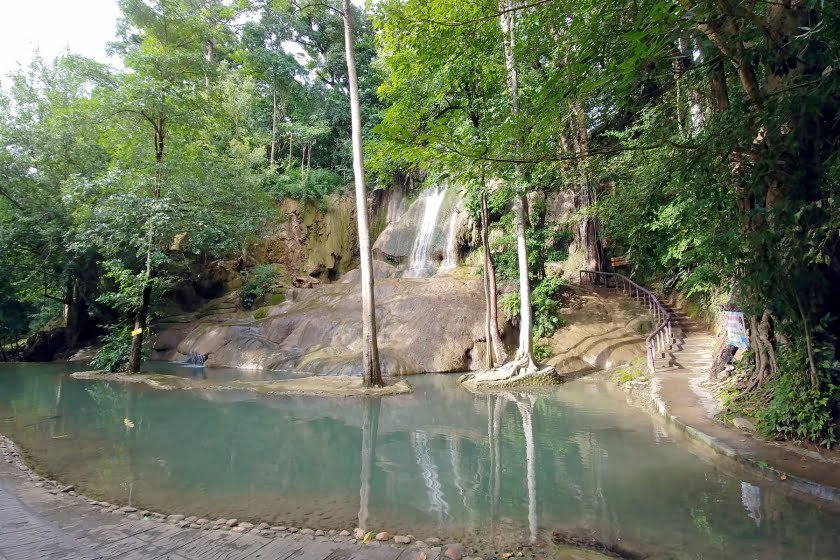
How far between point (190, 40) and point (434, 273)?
43.7 ft

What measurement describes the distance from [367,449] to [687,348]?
428 inches

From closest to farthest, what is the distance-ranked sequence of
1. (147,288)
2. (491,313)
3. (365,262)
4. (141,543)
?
1. (141,543)
2. (365,262)
3. (491,313)
4. (147,288)

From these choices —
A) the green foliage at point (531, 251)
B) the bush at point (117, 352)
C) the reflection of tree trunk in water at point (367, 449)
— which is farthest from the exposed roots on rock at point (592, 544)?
the bush at point (117, 352)

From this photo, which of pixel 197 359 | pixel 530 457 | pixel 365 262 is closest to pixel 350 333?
pixel 365 262

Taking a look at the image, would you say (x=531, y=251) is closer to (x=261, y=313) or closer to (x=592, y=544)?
(x=261, y=313)

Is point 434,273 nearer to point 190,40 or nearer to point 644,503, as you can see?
point 190,40

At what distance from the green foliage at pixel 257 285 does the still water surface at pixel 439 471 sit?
12072 millimetres

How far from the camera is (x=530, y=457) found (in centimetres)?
676

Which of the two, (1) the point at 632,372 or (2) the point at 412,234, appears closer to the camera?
(1) the point at 632,372

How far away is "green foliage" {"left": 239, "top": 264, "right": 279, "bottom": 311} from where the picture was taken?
22844mm

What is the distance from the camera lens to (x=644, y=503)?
16.1 feet

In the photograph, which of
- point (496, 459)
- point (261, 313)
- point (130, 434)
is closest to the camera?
point (496, 459)

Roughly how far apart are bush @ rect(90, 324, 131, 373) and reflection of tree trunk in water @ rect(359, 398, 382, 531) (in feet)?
Answer: 32.9

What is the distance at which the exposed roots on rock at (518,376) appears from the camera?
12.7 meters
